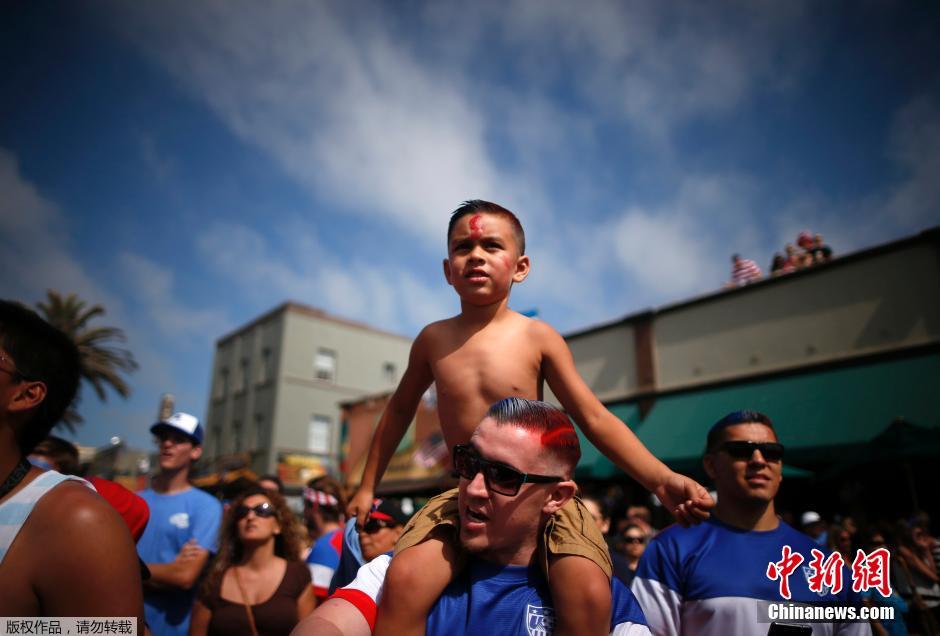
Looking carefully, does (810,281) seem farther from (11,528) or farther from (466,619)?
(11,528)

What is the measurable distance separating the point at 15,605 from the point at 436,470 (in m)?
17.3

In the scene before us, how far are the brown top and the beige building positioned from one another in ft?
77.6

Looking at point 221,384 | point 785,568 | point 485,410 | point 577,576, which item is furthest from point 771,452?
point 221,384

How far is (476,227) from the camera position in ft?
8.30

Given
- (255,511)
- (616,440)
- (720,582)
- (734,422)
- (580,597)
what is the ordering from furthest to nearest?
(255,511) → (734,422) → (720,582) → (616,440) → (580,597)

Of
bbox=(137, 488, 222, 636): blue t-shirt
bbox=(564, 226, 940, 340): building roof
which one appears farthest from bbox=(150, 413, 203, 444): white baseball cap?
bbox=(564, 226, 940, 340): building roof

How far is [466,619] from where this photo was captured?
174 centimetres

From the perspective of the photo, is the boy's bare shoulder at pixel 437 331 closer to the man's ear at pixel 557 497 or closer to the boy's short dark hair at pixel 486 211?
the boy's short dark hair at pixel 486 211

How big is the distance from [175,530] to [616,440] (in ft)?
12.5

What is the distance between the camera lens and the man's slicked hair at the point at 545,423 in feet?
6.04

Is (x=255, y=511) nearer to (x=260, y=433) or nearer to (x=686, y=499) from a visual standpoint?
(x=686, y=499)

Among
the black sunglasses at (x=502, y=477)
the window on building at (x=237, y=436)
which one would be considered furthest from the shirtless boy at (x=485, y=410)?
the window on building at (x=237, y=436)

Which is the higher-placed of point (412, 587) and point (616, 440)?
point (616, 440)

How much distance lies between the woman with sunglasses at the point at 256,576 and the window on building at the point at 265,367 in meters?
27.2
